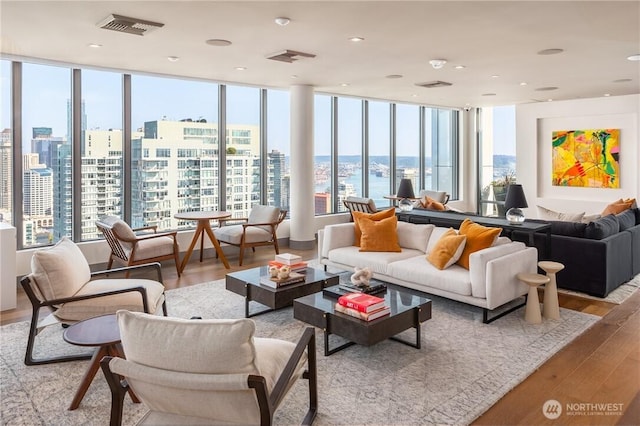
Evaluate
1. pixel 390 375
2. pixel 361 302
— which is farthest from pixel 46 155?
pixel 390 375

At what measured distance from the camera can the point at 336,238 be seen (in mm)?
5641

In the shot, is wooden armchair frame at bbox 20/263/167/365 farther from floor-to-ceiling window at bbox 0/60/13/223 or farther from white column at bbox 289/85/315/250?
white column at bbox 289/85/315/250

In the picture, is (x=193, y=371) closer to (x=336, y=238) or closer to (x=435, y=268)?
(x=435, y=268)

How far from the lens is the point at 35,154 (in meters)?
6.00

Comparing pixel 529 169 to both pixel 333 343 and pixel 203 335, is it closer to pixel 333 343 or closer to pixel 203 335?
pixel 333 343

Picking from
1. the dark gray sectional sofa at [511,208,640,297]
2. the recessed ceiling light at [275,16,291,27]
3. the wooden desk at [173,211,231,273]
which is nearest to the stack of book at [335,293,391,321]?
the recessed ceiling light at [275,16,291,27]

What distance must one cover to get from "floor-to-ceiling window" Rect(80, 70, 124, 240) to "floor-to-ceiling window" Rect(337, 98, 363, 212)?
416 centimetres

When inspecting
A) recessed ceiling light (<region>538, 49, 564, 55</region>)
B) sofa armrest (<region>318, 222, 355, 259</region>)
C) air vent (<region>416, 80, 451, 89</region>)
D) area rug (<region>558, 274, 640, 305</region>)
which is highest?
air vent (<region>416, 80, 451, 89</region>)

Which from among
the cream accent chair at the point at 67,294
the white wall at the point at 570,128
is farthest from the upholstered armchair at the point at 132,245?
the white wall at the point at 570,128

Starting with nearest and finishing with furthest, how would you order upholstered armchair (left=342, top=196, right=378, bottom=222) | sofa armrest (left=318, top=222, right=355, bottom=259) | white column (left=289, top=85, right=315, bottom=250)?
1. sofa armrest (left=318, top=222, right=355, bottom=259)
2. white column (left=289, top=85, right=315, bottom=250)
3. upholstered armchair (left=342, top=196, right=378, bottom=222)

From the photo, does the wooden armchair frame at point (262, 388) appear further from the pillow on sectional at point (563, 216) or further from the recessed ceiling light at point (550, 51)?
the pillow on sectional at point (563, 216)

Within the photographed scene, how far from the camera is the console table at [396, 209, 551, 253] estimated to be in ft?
16.8

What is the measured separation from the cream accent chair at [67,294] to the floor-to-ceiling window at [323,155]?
5699 millimetres

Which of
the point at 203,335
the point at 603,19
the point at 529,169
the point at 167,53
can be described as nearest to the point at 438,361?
the point at 203,335
